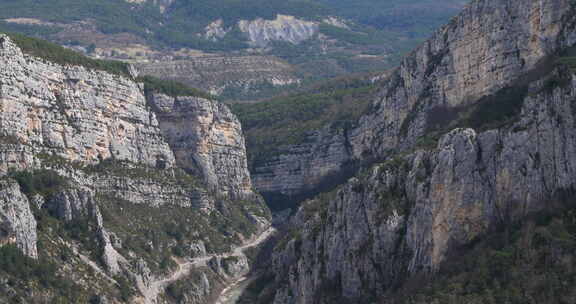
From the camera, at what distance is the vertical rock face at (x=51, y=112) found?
17738 centimetres

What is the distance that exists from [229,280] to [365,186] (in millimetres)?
44706

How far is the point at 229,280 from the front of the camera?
195000 mm

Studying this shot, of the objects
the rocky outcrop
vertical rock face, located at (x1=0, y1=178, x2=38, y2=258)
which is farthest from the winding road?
the rocky outcrop

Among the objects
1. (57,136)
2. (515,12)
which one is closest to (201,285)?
(57,136)

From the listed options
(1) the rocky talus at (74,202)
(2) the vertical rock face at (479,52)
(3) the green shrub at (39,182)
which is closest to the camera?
(1) the rocky talus at (74,202)

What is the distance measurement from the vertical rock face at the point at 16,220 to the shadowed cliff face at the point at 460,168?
2569cm

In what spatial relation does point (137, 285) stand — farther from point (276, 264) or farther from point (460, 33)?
point (460, 33)

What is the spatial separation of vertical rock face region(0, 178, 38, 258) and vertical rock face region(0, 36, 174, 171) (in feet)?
38.2

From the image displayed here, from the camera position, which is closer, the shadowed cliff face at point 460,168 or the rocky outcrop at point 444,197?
the rocky outcrop at point 444,197

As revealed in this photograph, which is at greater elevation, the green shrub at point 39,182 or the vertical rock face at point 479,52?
the vertical rock face at point 479,52

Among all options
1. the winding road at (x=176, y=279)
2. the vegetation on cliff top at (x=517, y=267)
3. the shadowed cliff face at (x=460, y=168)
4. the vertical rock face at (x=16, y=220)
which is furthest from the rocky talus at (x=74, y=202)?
the vegetation on cliff top at (x=517, y=267)

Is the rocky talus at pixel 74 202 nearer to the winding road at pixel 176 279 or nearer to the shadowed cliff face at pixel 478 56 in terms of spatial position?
the winding road at pixel 176 279

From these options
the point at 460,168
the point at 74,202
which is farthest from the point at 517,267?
the point at 74,202

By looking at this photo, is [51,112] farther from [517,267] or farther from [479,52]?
[517,267]
